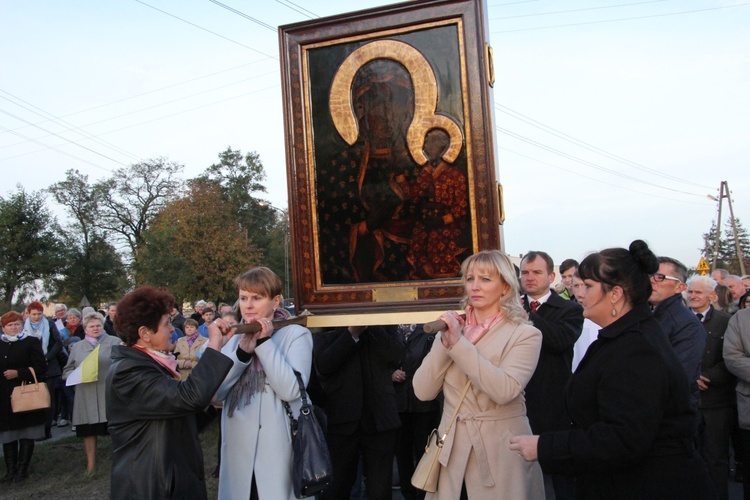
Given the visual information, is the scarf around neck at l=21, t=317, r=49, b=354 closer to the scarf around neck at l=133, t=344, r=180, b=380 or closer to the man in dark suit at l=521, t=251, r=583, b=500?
the scarf around neck at l=133, t=344, r=180, b=380

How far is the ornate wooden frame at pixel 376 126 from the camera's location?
4316 millimetres

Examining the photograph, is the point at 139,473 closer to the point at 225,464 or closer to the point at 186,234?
the point at 225,464

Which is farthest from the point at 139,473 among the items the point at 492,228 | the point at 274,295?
the point at 492,228

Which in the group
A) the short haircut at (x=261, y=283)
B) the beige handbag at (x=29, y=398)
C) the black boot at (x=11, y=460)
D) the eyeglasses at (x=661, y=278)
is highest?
the short haircut at (x=261, y=283)

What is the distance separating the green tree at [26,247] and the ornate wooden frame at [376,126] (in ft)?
112

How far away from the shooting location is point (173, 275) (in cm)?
4025

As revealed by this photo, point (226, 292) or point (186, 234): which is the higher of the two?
point (186, 234)

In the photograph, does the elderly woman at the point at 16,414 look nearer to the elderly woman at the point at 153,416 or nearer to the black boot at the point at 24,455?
the black boot at the point at 24,455

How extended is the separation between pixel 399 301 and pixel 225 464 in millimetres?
1535

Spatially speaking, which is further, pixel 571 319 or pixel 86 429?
pixel 86 429

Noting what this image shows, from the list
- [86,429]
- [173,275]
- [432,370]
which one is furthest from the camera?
[173,275]

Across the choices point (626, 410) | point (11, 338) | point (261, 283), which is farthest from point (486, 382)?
point (11, 338)

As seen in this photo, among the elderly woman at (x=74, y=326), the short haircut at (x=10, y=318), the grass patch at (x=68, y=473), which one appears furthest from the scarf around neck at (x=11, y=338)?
the elderly woman at (x=74, y=326)

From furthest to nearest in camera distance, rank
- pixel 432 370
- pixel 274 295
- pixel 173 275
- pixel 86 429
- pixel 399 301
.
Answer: pixel 173 275
pixel 86 429
pixel 399 301
pixel 274 295
pixel 432 370
